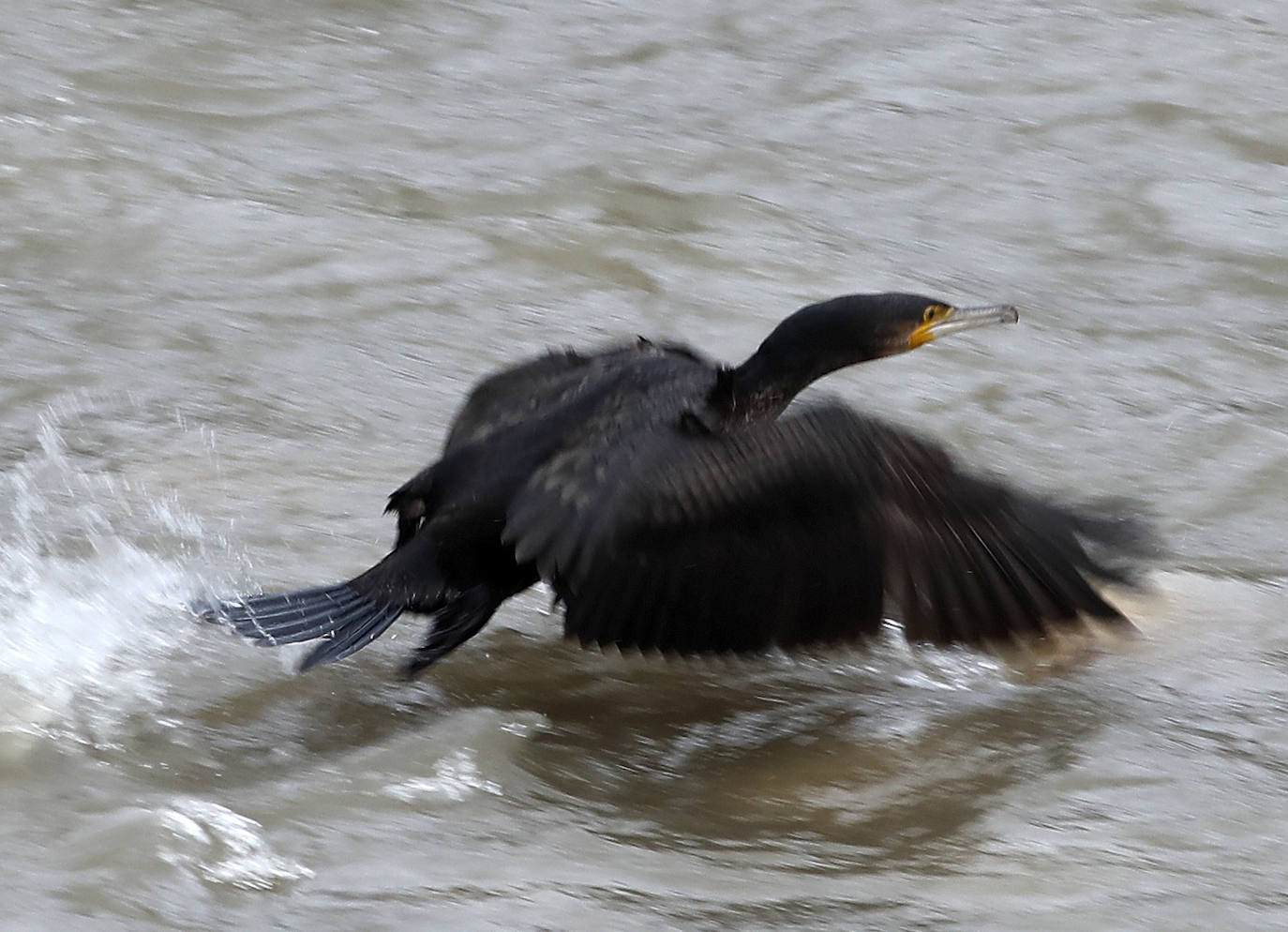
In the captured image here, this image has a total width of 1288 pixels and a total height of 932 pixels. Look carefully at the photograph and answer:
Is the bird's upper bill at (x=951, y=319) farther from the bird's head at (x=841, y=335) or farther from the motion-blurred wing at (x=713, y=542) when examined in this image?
the motion-blurred wing at (x=713, y=542)

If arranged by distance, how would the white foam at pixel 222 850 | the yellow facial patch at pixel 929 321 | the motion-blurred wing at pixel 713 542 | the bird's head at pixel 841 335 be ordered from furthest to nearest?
the yellow facial patch at pixel 929 321
the bird's head at pixel 841 335
the motion-blurred wing at pixel 713 542
the white foam at pixel 222 850

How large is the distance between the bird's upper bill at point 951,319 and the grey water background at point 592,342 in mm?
629

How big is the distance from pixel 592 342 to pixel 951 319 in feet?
5.47

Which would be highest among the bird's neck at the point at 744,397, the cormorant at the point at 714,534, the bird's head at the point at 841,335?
the bird's head at the point at 841,335

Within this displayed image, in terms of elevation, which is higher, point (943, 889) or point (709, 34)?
point (709, 34)

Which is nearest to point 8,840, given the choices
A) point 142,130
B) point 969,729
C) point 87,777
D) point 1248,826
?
point 87,777

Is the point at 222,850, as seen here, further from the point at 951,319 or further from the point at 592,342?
the point at 592,342

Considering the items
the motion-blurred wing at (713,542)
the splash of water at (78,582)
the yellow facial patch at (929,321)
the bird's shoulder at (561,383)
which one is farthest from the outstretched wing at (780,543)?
the splash of water at (78,582)

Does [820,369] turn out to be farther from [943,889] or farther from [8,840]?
[8,840]

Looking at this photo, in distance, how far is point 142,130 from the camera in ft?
22.0

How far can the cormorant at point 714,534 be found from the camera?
11.6ft

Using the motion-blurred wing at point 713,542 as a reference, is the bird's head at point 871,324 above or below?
above

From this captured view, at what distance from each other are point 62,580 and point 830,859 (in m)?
1.68

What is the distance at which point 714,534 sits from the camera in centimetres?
354
